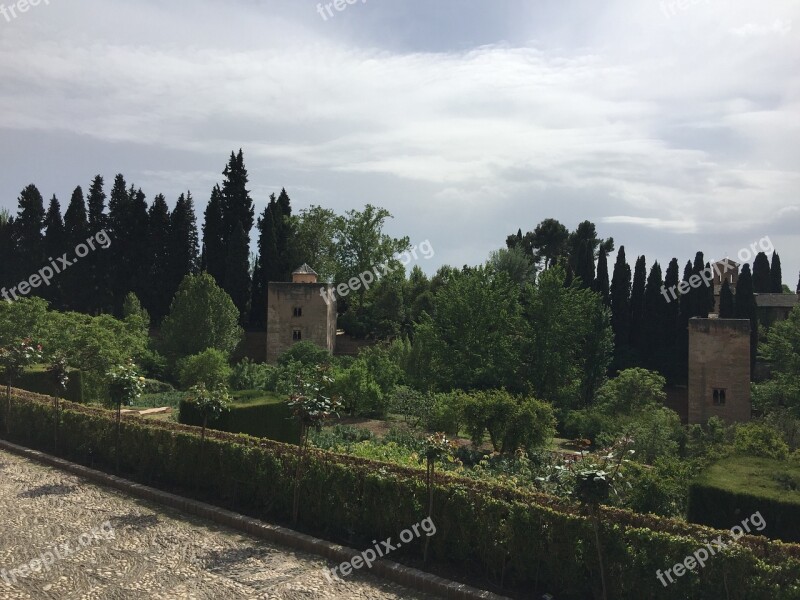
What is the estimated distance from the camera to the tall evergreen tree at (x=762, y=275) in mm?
51250

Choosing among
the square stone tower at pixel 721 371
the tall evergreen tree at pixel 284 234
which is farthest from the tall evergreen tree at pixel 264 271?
the square stone tower at pixel 721 371

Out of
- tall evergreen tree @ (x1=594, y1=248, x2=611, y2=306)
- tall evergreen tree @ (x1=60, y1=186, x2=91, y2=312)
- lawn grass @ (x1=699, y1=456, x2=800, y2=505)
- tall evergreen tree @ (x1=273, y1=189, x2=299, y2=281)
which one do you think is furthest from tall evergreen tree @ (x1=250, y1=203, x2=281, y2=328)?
lawn grass @ (x1=699, y1=456, x2=800, y2=505)

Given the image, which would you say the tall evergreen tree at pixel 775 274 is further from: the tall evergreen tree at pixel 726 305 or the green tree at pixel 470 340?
the green tree at pixel 470 340

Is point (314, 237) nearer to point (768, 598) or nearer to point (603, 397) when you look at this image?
point (603, 397)

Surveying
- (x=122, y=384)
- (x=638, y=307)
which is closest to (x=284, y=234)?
(x=638, y=307)

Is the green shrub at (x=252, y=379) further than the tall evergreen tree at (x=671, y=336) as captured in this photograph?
No

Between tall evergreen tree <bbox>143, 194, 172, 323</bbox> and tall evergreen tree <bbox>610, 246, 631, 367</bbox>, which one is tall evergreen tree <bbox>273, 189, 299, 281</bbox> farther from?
tall evergreen tree <bbox>610, 246, 631, 367</bbox>

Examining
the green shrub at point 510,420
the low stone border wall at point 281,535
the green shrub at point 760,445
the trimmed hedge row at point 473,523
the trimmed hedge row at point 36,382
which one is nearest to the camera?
the trimmed hedge row at point 473,523

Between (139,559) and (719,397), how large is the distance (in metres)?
29.1

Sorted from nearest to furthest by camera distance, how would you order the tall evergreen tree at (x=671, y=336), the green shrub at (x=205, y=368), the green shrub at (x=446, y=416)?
the green shrub at (x=446, y=416), the green shrub at (x=205, y=368), the tall evergreen tree at (x=671, y=336)

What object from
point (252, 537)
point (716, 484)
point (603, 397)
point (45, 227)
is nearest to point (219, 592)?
point (252, 537)

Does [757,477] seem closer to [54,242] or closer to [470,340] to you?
[470,340]

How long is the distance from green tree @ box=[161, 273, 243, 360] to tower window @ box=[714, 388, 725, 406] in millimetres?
23739

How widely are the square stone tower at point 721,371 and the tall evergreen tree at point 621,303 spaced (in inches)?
342
